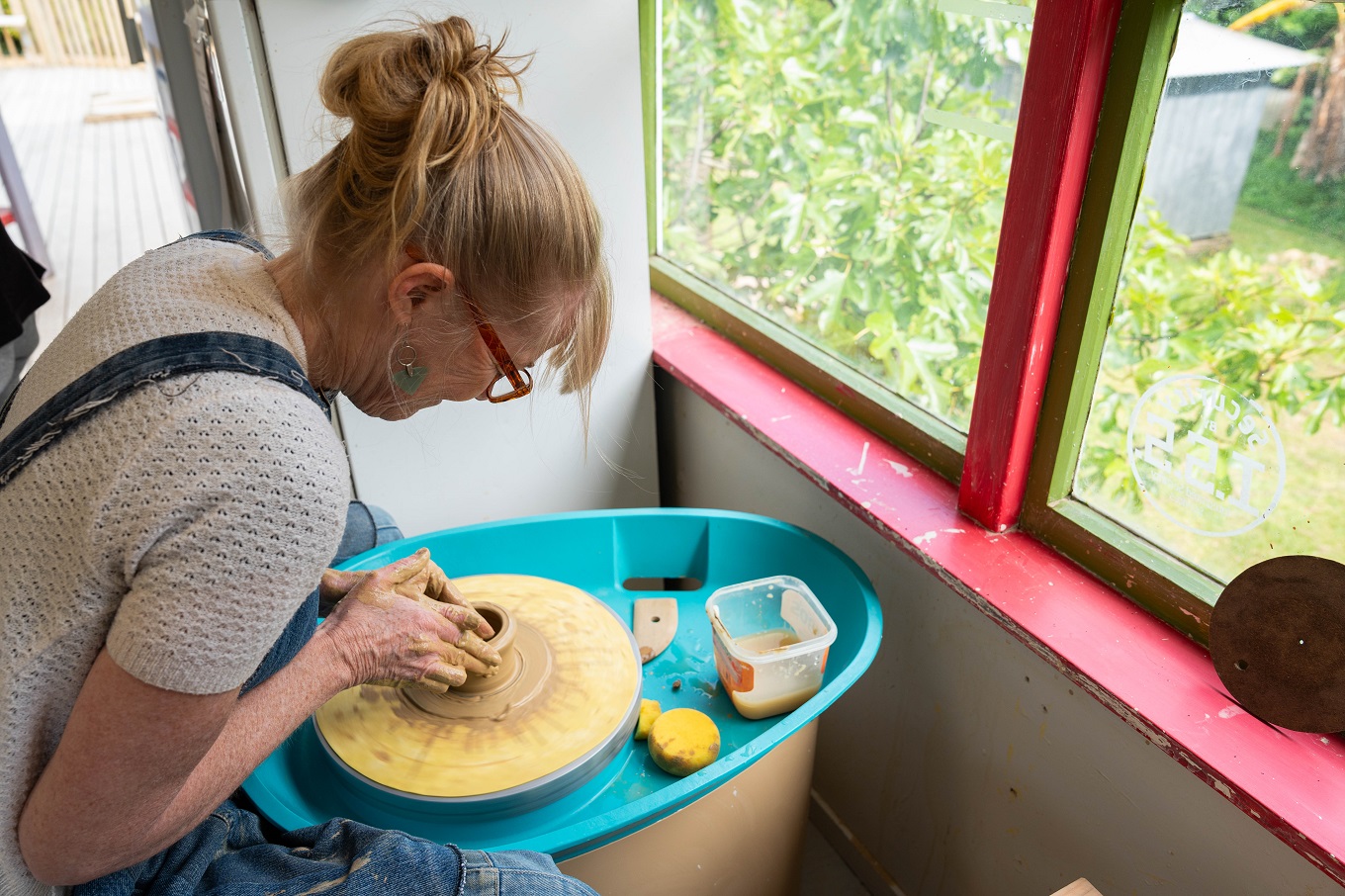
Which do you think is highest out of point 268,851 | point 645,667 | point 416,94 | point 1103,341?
point 416,94

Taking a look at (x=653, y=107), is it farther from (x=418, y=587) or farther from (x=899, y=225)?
(x=418, y=587)

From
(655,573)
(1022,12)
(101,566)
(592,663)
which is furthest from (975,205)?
(101,566)

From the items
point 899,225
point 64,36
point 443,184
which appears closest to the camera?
point 443,184

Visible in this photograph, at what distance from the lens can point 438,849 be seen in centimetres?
90

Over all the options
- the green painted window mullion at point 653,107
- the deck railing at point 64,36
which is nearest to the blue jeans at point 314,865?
the green painted window mullion at point 653,107

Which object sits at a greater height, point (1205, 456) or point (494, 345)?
point (494, 345)

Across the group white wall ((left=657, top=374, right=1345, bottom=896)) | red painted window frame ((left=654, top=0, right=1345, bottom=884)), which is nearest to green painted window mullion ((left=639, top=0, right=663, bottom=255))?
white wall ((left=657, top=374, right=1345, bottom=896))

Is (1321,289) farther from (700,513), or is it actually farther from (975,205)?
(700,513)

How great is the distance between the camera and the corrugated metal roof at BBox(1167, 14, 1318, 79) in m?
0.88

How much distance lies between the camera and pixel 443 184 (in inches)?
31.0

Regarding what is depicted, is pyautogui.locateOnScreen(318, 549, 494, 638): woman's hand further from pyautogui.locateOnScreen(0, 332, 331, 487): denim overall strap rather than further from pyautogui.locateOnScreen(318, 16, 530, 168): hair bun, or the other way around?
pyautogui.locateOnScreen(318, 16, 530, 168): hair bun

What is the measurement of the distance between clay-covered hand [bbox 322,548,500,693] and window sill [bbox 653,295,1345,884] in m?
0.62

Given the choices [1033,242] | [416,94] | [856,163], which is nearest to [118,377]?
[416,94]

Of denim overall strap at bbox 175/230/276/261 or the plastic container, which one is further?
the plastic container
